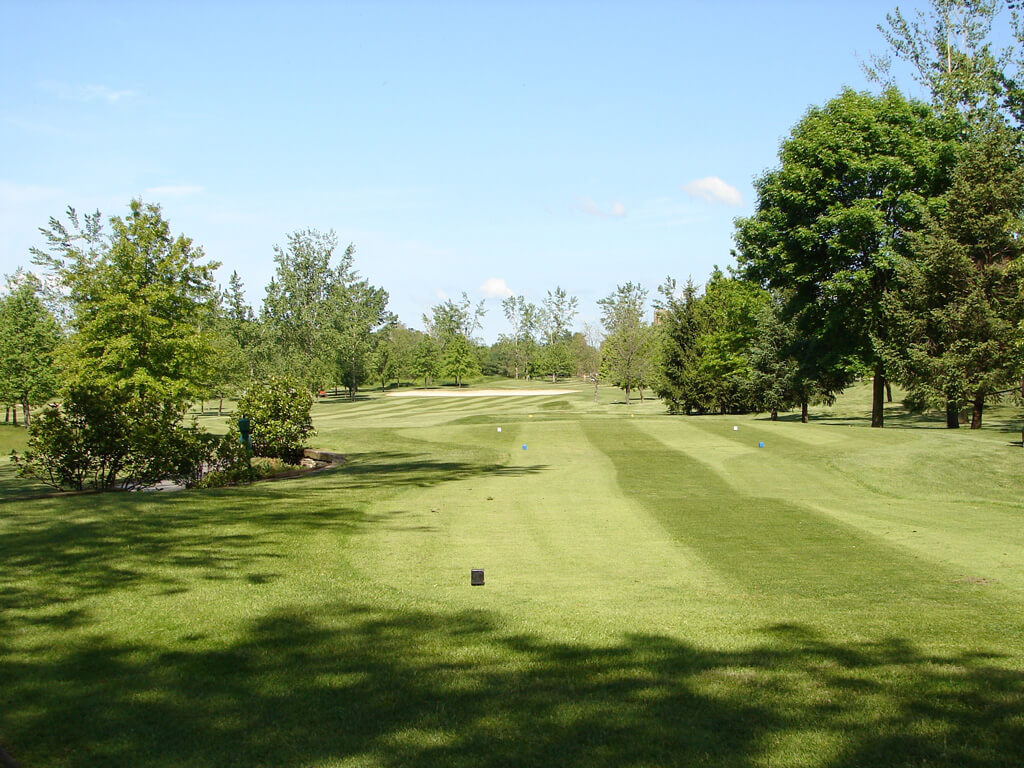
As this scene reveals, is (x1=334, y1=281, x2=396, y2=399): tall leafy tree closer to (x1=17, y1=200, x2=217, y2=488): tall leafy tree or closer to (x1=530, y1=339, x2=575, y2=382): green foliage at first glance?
(x1=530, y1=339, x2=575, y2=382): green foliage

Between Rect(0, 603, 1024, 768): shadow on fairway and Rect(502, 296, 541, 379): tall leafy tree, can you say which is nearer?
Rect(0, 603, 1024, 768): shadow on fairway

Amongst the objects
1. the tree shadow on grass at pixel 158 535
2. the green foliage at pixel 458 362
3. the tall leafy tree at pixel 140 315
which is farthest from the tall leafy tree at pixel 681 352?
the green foliage at pixel 458 362

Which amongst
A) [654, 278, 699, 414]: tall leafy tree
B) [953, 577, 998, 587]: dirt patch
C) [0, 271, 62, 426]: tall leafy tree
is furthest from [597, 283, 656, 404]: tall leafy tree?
[953, 577, 998, 587]: dirt patch

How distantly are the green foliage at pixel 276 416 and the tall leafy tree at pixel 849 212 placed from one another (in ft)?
78.5

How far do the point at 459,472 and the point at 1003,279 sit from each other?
2534cm

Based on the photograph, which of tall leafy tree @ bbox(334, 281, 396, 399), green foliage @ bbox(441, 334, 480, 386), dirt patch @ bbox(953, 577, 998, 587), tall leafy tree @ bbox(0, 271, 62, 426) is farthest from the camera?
green foliage @ bbox(441, 334, 480, 386)

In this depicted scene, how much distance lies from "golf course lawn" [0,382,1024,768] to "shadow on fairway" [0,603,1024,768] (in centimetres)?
2

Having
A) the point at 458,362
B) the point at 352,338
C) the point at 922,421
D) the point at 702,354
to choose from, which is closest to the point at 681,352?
the point at 702,354

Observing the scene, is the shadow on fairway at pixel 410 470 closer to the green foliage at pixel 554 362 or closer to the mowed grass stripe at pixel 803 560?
the mowed grass stripe at pixel 803 560

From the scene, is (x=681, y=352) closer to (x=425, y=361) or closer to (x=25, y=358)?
(x=25, y=358)

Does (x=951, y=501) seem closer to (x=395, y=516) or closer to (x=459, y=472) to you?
(x=459, y=472)

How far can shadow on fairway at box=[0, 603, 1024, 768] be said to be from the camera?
12.8 ft

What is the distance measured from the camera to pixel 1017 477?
17.7 m

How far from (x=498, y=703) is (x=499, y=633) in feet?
4.72
